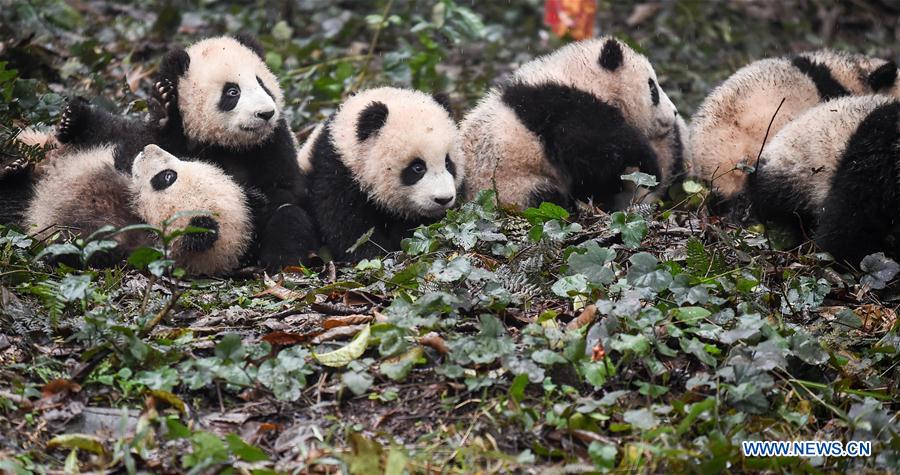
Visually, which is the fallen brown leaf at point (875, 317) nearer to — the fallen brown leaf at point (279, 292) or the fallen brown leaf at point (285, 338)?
the fallen brown leaf at point (285, 338)

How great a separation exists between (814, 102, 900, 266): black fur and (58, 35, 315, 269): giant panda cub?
3.50m

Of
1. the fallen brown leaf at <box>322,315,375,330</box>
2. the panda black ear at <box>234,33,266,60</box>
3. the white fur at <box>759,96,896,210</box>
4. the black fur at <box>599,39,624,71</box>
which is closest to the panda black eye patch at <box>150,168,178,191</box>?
the panda black ear at <box>234,33,266,60</box>

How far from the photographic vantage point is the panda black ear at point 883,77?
24.9 feet

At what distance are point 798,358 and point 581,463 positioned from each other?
1377 mm

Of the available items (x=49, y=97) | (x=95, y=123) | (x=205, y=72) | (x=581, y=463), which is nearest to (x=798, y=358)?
(x=581, y=463)

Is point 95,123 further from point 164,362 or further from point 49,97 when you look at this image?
point 164,362

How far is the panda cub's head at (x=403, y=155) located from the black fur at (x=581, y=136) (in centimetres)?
69

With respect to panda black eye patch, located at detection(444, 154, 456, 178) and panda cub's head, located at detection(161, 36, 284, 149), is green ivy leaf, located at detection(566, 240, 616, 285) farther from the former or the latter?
panda cub's head, located at detection(161, 36, 284, 149)

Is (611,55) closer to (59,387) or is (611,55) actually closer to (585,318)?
(585,318)

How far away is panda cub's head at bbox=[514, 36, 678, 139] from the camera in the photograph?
7.31m

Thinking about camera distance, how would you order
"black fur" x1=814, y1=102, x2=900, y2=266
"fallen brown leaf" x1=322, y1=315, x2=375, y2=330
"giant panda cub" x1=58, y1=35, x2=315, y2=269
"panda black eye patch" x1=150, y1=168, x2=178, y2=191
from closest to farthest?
"fallen brown leaf" x1=322, y1=315, x2=375, y2=330, "black fur" x1=814, y1=102, x2=900, y2=266, "panda black eye patch" x1=150, y1=168, x2=178, y2=191, "giant panda cub" x1=58, y1=35, x2=315, y2=269

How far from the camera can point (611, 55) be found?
7371 millimetres

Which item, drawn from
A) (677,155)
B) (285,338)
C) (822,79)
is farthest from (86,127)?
(822,79)

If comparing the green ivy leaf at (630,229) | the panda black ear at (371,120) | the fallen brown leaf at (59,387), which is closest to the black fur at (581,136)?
the panda black ear at (371,120)
